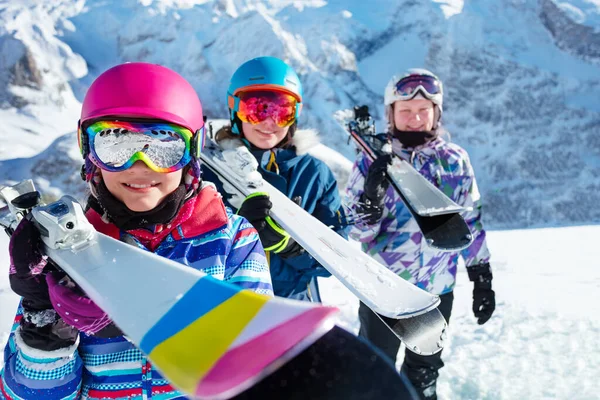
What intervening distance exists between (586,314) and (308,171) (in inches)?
161

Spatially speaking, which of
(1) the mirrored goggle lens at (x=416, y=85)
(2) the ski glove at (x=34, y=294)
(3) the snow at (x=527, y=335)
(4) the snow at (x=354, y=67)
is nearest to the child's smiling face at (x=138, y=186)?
(2) the ski glove at (x=34, y=294)

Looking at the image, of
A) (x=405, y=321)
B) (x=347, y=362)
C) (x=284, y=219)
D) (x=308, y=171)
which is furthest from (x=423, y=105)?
(x=347, y=362)

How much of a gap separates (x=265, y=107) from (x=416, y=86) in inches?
46.4

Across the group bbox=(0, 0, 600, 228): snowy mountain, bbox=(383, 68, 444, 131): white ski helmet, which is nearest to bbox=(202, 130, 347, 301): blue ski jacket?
bbox=(383, 68, 444, 131): white ski helmet

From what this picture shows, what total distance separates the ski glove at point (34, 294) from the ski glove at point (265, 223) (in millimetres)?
1122

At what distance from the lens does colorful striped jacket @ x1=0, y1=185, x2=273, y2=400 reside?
4.29ft

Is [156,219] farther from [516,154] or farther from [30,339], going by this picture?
[516,154]

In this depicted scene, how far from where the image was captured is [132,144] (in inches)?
58.9

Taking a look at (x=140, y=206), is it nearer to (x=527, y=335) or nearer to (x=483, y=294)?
(x=483, y=294)

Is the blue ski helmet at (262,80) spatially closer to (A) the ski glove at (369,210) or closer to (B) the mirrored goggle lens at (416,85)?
(A) the ski glove at (369,210)

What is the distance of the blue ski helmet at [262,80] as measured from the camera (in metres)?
2.78

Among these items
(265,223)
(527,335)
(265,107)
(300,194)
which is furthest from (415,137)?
(527,335)

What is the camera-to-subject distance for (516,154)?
31.9m

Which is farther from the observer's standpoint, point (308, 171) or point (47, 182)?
point (47, 182)
